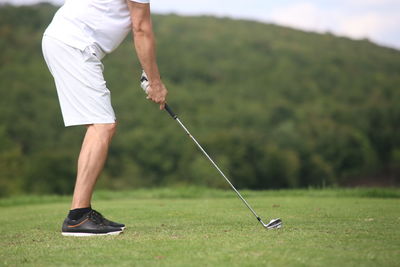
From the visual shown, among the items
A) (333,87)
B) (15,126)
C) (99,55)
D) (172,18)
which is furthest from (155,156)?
(99,55)

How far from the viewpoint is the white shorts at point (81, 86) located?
5.35m

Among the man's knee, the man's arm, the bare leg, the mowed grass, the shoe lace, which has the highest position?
the man's arm

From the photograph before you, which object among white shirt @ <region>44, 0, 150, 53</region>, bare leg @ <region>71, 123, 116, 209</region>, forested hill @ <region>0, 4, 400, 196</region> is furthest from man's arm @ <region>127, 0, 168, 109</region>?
forested hill @ <region>0, 4, 400, 196</region>

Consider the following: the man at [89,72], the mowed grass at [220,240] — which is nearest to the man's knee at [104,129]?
the man at [89,72]

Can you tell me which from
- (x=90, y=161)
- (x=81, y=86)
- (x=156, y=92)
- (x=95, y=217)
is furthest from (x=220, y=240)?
(x=81, y=86)

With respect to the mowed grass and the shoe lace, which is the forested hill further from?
the shoe lace

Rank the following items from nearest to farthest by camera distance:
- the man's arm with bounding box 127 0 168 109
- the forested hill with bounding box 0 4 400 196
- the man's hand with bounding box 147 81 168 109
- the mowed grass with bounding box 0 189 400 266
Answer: the mowed grass with bounding box 0 189 400 266
the man's arm with bounding box 127 0 168 109
the man's hand with bounding box 147 81 168 109
the forested hill with bounding box 0 4 400 196

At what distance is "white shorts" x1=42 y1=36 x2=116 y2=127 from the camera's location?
535 centimetres

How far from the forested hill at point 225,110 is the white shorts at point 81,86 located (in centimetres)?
6682

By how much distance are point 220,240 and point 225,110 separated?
128334 millimetres

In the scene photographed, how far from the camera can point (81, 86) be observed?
17.6ft

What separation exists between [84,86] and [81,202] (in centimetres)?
98

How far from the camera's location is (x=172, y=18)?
551 ft

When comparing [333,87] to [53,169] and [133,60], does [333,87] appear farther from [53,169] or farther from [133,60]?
[53,169]
